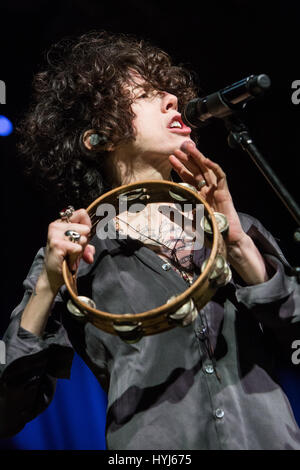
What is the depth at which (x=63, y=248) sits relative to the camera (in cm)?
134

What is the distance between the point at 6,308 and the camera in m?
2.96

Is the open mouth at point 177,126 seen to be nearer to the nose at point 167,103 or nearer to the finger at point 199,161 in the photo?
the nose at point 167,103

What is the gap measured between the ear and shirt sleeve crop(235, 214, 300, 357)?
0.84m

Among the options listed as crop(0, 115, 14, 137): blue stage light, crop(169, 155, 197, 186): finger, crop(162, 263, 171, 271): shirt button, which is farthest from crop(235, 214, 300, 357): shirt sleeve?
crop(0, 115, 14, 137): blue stage light

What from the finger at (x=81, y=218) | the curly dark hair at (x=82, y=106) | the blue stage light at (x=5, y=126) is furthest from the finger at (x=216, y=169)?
the blue stage light at (x=5, y=126)

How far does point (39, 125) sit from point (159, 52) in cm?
69

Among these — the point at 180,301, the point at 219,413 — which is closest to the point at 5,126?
the point at 180,301

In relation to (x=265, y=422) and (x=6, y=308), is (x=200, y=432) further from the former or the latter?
(x=6, y=308)

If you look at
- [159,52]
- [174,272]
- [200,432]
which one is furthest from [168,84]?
[200,432]

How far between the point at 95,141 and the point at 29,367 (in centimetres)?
96

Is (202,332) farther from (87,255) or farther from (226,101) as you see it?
(226,101)

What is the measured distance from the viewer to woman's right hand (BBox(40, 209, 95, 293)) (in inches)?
52.8

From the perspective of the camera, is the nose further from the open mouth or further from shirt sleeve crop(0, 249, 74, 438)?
shirt sleeve crop(0, 249, 74, 438)

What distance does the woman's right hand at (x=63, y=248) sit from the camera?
134cm
